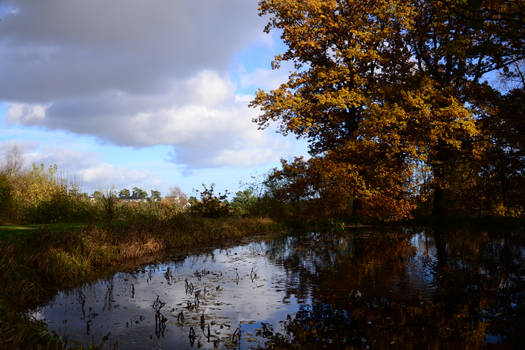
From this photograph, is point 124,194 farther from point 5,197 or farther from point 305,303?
point 305,303

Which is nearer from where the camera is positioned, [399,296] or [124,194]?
[399,296]

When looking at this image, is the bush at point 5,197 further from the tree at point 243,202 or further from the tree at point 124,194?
the tree at point 243,202

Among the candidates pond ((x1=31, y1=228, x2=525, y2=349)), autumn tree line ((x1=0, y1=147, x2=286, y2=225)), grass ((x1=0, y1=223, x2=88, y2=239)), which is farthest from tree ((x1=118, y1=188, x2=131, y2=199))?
pond ((x1=31, y1=228, x2=525, y2=349))

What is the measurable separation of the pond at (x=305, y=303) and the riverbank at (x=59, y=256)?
56cm

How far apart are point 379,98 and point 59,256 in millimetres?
17689

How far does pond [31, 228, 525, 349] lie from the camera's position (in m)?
5.92

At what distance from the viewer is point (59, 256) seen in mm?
9586

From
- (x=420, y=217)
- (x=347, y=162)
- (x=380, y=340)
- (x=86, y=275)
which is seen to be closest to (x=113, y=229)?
(x=86, y=275)

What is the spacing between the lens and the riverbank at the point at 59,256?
224 inches

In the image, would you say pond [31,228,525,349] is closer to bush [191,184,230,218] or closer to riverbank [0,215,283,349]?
riverbank [0,215,283,349]

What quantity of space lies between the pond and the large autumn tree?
6.37 meters

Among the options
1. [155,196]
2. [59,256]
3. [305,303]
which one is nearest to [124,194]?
[155,196]

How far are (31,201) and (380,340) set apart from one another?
55.4 ft

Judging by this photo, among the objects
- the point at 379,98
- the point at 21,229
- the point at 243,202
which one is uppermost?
the point at 379,98
